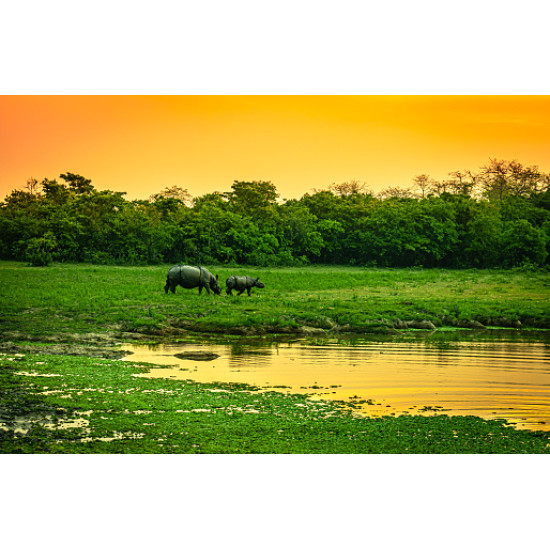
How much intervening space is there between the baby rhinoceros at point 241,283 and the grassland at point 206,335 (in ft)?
0.75

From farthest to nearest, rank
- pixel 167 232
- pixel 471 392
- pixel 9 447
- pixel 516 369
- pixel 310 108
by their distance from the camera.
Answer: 1. pixel 167 232
2. pixel 310 108
3. pixel 516 369
4. pixel 471 392
5. pixel 9 447

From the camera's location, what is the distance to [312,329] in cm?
1059

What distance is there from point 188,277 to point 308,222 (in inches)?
127

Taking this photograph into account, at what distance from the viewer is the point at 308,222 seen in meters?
10.7

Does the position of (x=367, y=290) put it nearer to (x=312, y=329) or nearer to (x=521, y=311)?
(x=312, y=329)

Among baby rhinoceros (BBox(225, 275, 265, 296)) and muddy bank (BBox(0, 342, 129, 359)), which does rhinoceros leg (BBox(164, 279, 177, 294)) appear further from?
muddy bank (BBox(0, 342, 129, 359))

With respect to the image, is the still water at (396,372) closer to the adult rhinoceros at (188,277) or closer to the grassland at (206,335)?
the grassland at (206,335)

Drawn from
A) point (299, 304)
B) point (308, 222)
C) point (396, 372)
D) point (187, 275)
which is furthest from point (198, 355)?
point (187, 275)

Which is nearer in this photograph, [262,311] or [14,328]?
[14,328]

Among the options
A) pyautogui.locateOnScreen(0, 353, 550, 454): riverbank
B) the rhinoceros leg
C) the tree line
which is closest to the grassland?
pyautogui.locateOnScreen(0, 353, 550, 454): riverbank

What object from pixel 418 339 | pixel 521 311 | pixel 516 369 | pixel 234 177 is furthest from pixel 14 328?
pixel 521 311

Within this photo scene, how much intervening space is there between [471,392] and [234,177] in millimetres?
5384

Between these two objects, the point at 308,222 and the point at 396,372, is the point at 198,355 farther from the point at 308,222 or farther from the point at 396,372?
the point at 308,222

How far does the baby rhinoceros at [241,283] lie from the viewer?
12.9m
